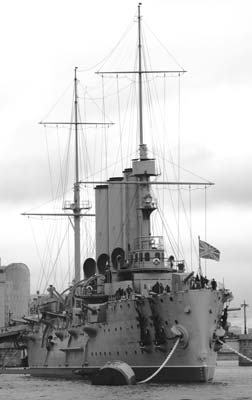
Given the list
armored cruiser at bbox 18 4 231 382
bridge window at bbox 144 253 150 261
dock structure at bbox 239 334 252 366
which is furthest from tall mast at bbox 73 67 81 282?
dock structure at bbox 239 334 252 366

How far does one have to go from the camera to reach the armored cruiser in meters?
61.5

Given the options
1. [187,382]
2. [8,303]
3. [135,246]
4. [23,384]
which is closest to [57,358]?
[23,384]

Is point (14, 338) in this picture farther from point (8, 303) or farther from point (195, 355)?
point (8, 303)

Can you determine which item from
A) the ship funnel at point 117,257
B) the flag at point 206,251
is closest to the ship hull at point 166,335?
the flag at point 206,251

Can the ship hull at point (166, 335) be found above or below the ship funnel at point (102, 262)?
below

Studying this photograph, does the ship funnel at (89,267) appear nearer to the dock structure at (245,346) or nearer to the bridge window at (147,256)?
the bridge window at (147,256)

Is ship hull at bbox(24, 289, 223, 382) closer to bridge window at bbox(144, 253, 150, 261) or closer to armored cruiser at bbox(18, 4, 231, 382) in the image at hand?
armored cruiser at bbox(18, 4, 231, 382)

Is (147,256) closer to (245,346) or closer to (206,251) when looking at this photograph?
(206,251)

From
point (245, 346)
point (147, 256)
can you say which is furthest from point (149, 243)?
point (245, 346)

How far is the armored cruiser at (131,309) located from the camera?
61469mm

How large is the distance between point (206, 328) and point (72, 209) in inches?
1219

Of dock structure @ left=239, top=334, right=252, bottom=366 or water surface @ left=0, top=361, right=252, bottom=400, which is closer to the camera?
water surface @ left=0, top=361, right=252, bottom=400

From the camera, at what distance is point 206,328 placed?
202ft

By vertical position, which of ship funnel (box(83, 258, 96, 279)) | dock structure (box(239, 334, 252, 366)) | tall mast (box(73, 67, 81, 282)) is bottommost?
dock structure (box(239, 334, 252, 366))
